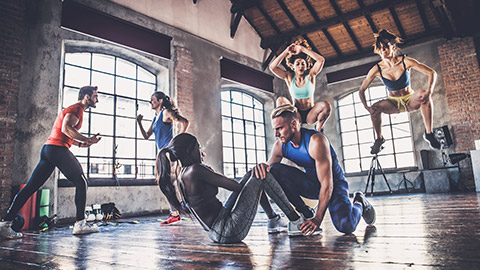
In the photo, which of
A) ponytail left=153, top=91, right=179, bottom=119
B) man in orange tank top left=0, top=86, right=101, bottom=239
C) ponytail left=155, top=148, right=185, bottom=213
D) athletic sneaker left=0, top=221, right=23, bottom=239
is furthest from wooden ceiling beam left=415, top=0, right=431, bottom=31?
athletic sneaker left=0, top=221, right=23, bottom=239

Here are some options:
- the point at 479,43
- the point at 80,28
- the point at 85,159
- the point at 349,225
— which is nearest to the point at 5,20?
the point at 80,28

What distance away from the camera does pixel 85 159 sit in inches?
205

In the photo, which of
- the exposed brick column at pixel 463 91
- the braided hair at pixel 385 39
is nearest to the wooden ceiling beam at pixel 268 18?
the exposed brick column at pixel 463 91

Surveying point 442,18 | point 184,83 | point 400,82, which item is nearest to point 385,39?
point 400,82

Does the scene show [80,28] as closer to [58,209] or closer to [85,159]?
[85,159]

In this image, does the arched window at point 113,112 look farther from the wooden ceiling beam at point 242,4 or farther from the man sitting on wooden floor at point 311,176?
the man sitting on wooden floor at point 311,176

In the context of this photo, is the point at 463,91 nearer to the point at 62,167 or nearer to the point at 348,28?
the point at 348,28

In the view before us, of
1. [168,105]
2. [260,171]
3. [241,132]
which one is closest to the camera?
[260,171]

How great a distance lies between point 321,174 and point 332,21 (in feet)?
23.1

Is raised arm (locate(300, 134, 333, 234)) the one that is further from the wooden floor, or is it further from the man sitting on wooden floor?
the wooden floor

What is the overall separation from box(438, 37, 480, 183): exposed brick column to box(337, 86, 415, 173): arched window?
1.13 m

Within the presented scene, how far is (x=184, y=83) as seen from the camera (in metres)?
6.60

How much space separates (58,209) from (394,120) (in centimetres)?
804

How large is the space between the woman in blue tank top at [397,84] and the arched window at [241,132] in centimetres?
480
